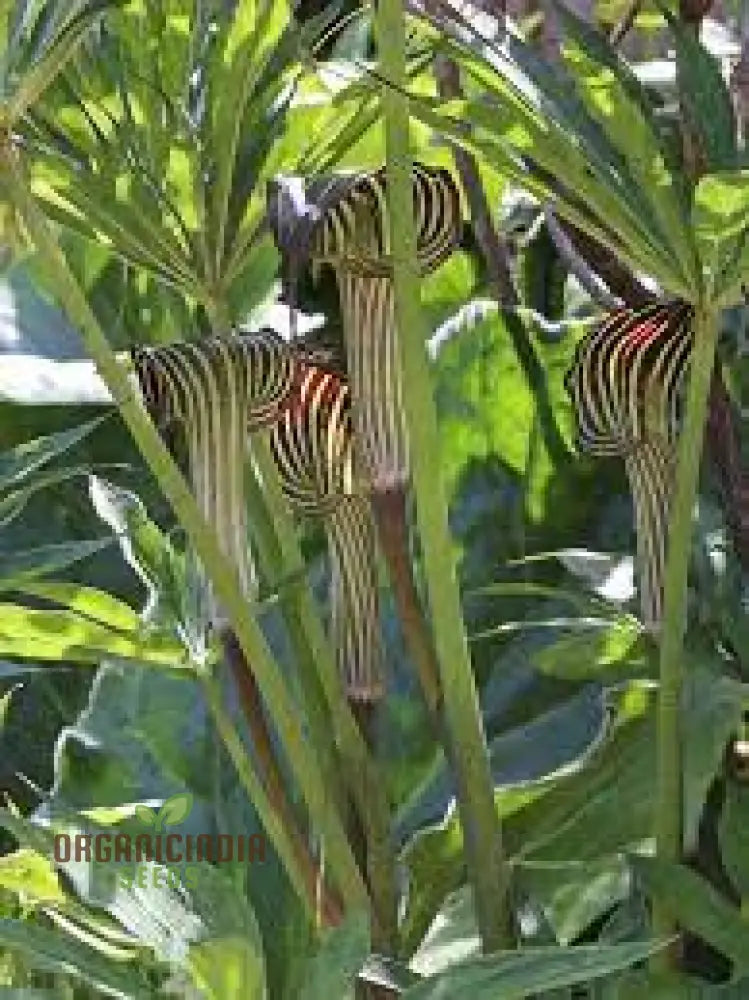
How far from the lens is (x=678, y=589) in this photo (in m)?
0.55

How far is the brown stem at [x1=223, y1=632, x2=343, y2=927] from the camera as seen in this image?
59cm

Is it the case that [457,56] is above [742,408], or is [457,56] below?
above

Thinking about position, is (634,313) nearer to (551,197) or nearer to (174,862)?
(551,197)

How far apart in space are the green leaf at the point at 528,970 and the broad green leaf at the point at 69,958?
0.08 meters

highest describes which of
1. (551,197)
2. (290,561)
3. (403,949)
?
(551,197)

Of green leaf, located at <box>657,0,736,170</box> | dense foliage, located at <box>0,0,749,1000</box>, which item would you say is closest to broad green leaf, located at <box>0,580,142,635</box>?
dense foliage, located at <box>0,0,749,1000</box>

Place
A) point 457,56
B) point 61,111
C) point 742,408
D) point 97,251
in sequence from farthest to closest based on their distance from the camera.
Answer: point 97,251 → point 742,408 → point 61,111 → point 457,56

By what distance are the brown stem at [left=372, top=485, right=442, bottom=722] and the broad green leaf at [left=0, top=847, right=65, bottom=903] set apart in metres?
0.13

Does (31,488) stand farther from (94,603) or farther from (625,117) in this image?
(625,117)

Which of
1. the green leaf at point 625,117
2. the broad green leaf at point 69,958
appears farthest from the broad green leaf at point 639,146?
the broad green leaf at point 69,958

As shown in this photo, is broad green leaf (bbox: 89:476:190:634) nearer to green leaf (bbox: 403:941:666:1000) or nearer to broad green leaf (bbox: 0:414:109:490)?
broad green leaf (bbox: 0:414:109:490)

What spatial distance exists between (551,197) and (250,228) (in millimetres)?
133

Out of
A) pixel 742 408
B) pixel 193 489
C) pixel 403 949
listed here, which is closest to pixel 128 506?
pixel 193 489

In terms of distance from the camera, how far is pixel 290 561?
63 centimetres
